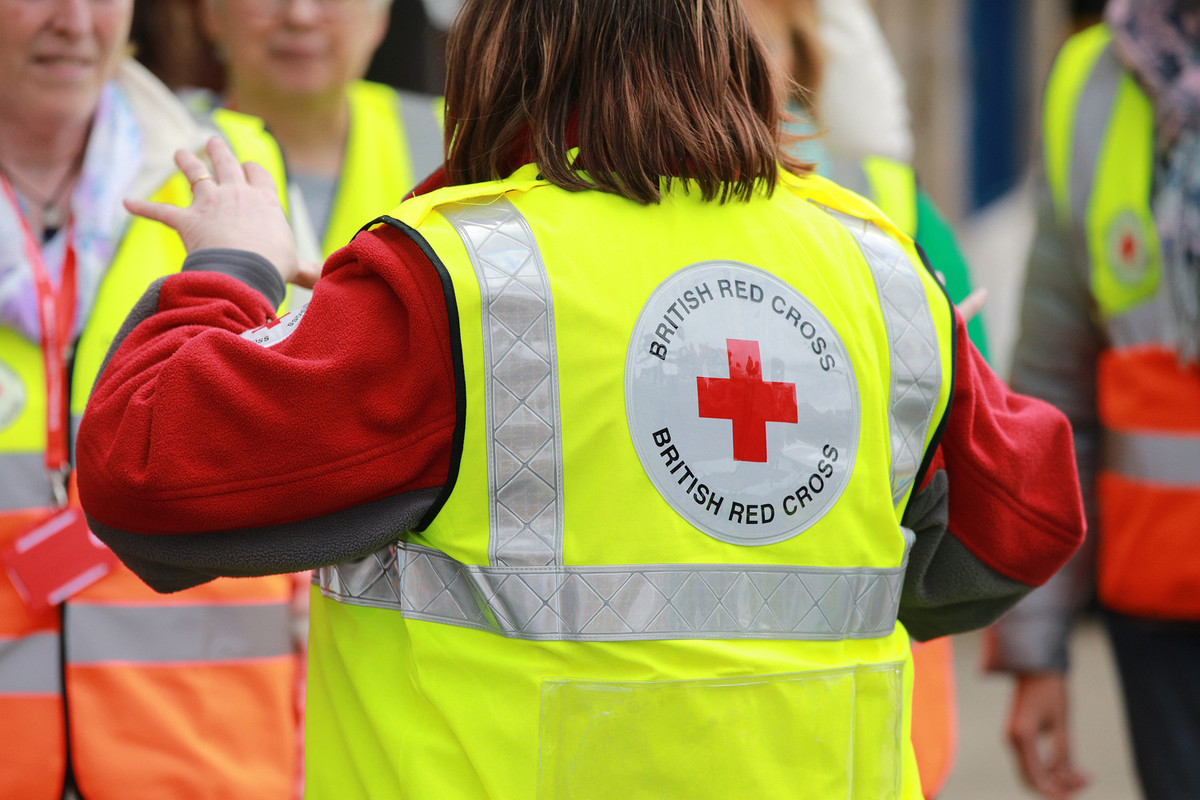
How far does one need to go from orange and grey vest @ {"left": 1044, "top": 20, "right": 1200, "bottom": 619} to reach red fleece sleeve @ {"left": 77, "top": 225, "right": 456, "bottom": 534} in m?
1.76

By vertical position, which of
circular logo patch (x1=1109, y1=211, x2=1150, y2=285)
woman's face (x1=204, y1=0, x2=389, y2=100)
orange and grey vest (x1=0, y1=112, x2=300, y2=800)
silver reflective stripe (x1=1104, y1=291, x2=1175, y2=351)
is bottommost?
orange and grey vest (x1=0, y1=112, x2=300, y2=800)

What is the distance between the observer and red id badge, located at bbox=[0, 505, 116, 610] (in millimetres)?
1998

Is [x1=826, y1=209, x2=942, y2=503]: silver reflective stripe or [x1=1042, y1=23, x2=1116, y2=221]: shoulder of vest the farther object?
[x1=1042, y1=23, x2=1116, y2=221]: shoulder of vest

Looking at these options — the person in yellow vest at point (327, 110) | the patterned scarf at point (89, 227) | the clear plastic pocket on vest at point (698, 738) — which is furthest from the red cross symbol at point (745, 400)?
the person in yellow vest at point (327, 110)

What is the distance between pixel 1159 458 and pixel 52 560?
1.93 meters

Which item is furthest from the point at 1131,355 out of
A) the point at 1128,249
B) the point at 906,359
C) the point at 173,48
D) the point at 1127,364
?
the point at 173,48

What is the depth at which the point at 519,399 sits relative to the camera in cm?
135

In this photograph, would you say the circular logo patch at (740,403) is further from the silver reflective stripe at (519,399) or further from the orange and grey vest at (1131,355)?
the orange and grey vest at (1131,355)

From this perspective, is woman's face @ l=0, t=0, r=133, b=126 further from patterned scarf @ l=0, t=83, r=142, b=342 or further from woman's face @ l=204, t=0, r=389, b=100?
woman's face @ l=204, t=0, r=389, b=100

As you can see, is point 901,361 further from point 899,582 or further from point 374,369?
point 374,369

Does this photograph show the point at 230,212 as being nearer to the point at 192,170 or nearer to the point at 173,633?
the point at 192,170

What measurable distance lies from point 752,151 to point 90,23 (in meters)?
1.16

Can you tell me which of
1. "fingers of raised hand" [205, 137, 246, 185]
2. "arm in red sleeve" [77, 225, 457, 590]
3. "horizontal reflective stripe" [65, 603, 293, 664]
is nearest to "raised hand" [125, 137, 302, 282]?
"fingers of raised hand" [205, 137, 246, 185]

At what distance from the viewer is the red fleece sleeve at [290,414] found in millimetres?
1297
